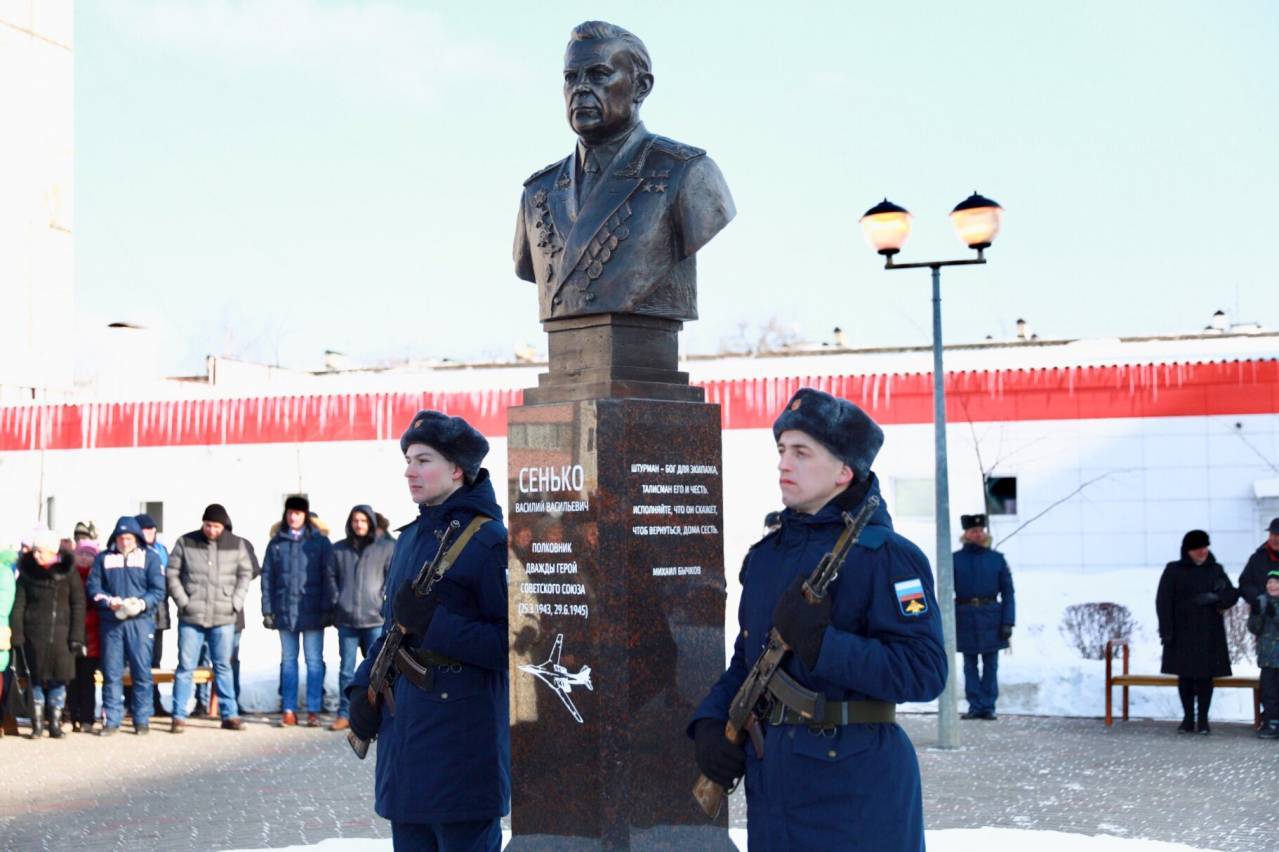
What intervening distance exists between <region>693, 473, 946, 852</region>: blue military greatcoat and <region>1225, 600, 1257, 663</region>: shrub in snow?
51.8 ft

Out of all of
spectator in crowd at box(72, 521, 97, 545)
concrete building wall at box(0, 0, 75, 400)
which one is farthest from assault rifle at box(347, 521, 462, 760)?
concrete building wall at box(0, 0, 75, 400)

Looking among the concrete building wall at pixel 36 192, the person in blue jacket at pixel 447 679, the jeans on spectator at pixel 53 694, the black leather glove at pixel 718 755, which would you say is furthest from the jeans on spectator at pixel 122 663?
the concrete building wall at pixel 36 192

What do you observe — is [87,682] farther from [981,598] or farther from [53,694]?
[981,598]

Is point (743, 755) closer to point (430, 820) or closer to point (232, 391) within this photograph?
point (430, 820)

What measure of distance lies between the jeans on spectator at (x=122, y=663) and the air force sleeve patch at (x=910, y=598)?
11243 mm

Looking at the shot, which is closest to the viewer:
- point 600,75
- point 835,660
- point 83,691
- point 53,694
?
point 835,660

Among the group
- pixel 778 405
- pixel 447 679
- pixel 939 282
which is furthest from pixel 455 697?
pixel 778 405

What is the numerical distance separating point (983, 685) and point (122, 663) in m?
7.67

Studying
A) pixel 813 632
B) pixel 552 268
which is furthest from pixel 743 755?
pixel 552 268

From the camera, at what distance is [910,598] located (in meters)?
4.12

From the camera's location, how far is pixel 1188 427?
2523cm

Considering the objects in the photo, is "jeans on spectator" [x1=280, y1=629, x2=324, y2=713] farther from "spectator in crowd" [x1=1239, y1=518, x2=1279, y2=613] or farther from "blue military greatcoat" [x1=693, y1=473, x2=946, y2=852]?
"blue military greatcoat" [x1=693, y1=473, x2=946, y2=852]

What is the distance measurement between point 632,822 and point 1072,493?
21.3 metres

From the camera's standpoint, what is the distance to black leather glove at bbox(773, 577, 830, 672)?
4.05m
